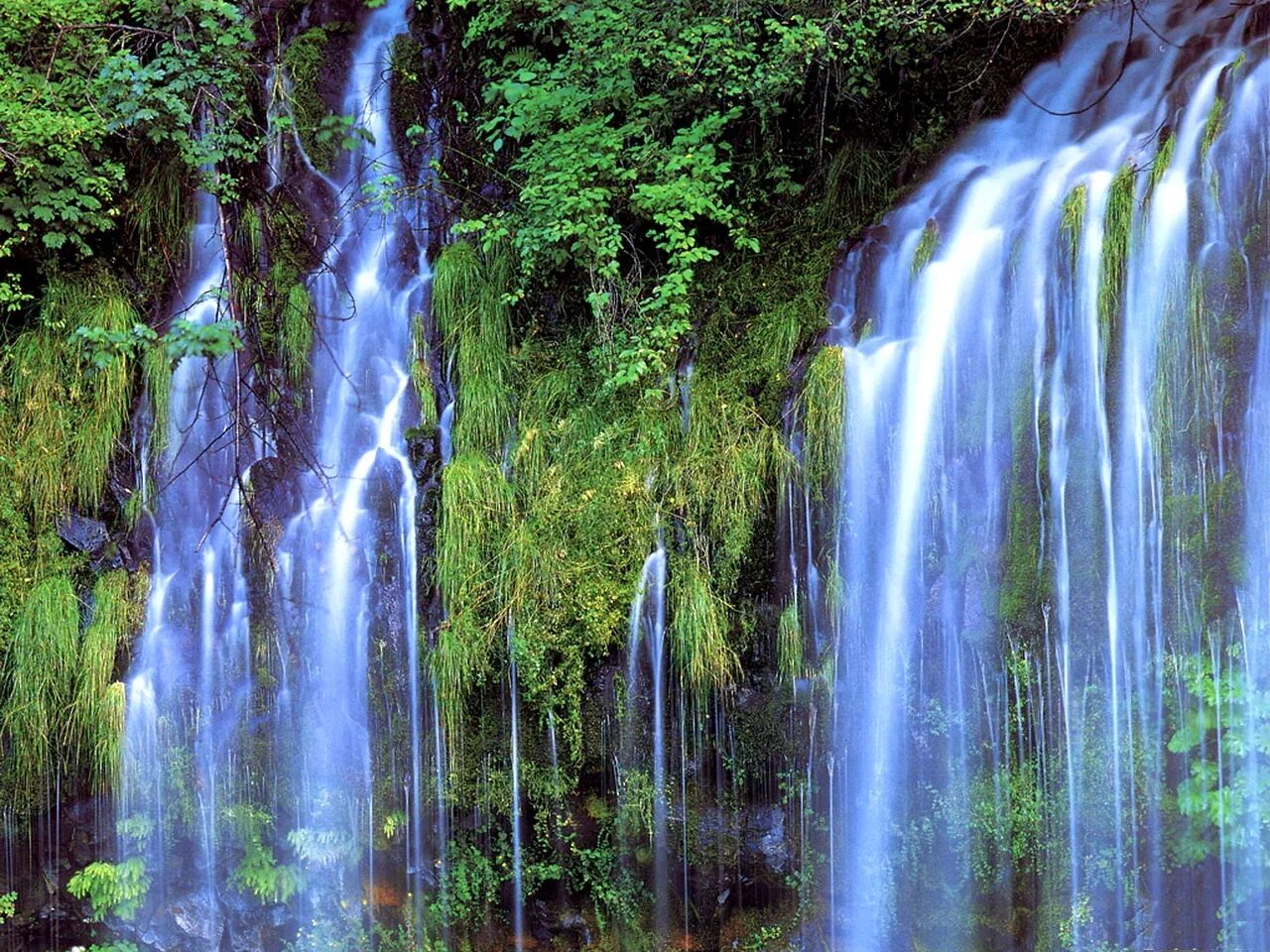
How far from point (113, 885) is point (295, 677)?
1.38 m

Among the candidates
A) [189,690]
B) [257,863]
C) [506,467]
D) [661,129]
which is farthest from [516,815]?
[661,129]

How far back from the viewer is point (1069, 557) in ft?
15.2

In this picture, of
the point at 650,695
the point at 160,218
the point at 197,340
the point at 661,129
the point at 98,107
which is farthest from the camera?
the point at 160,218

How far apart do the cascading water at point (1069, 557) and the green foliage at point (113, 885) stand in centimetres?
346

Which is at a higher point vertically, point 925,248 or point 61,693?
point 925,248

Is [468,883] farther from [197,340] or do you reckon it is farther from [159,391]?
[159,391]

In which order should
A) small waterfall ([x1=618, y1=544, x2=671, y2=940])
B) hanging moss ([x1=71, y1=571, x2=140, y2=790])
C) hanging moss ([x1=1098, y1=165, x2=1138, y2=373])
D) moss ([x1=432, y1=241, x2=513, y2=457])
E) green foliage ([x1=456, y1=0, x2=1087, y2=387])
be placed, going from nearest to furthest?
hanging moss ([x1=1098, y1=165, x2=1138, y2=373]), small waterfall ([x1=618, y1=544, x2=671, y2=940]), green foliage ([x1=456, y1=0, x2=1087, y2=387]), hanging moss ([x1=71, y1=571, x2=140, y2=790]), moss ([x1=432, y1=241, x2=513, y2=457])

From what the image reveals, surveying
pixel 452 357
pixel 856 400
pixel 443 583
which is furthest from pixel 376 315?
pixel 856 400

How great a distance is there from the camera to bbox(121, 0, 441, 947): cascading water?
528cm

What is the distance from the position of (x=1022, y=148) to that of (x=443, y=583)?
3.61m

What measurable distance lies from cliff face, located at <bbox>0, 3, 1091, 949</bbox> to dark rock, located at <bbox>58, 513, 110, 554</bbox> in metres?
0.02

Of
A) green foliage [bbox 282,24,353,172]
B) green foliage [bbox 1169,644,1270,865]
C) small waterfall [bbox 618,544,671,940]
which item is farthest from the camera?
green foliage [bbox 282,24,353,172]

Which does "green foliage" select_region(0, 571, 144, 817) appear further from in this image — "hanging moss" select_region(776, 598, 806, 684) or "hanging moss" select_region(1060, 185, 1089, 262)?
"hanging moss" select_region(1060, 185, 1089, 262)

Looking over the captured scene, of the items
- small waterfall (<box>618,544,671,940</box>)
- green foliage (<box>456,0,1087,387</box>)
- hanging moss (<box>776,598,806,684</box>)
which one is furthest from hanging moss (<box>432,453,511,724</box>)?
hanging moss (<box>776,598,806,684</box>)
